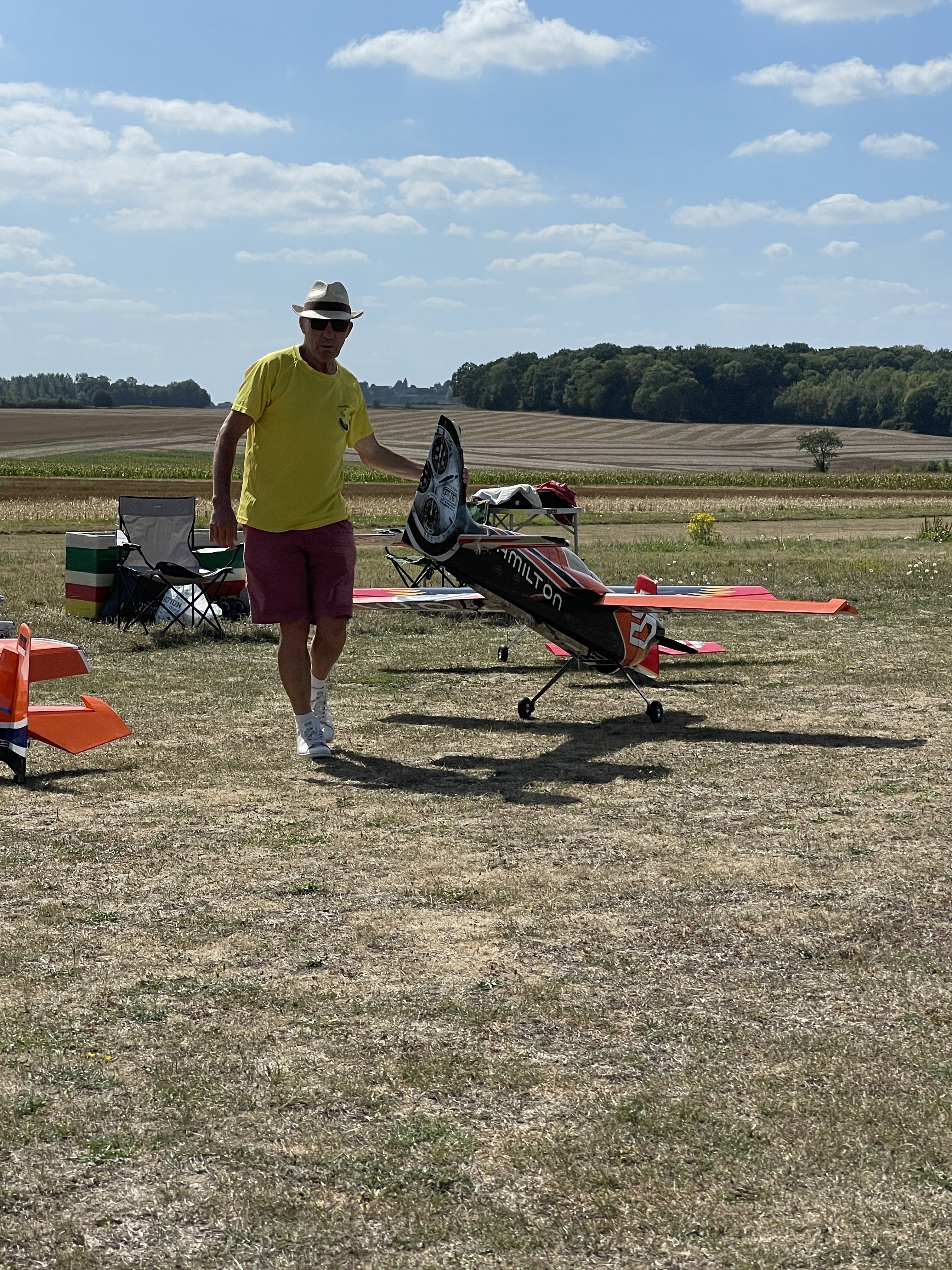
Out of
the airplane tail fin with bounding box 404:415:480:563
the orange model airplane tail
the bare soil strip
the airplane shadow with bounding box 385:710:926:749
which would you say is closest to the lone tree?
the bare soil strip

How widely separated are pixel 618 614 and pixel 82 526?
2540 centimetres

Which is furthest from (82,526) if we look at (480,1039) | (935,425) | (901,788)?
(935,425)

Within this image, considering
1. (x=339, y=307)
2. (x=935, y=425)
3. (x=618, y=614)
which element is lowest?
(x=618, y=614)

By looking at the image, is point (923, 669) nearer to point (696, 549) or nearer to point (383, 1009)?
point (383, 1009)

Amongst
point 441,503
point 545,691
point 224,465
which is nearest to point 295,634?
point 224,465

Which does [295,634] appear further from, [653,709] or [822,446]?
[822,446]

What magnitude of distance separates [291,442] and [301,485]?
0.24 metres

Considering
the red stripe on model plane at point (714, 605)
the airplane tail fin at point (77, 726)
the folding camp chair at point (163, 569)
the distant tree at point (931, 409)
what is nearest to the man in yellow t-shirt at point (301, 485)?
the airplane tail fin at point (77, 726)

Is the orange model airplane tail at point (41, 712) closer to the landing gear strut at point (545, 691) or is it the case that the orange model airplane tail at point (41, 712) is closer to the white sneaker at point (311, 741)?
the white sneaker at point (311, 741)

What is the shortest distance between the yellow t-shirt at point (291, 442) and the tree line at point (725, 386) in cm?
14237

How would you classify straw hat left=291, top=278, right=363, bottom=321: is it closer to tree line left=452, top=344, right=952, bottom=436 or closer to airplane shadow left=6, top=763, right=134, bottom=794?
airplane shadow left=6, top=763, right=134, bottom=794

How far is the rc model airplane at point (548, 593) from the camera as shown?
7.80m

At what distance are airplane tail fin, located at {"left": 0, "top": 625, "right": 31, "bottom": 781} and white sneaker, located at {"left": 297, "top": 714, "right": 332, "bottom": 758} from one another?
58.6 inches

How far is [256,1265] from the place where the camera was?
8.35 ft
